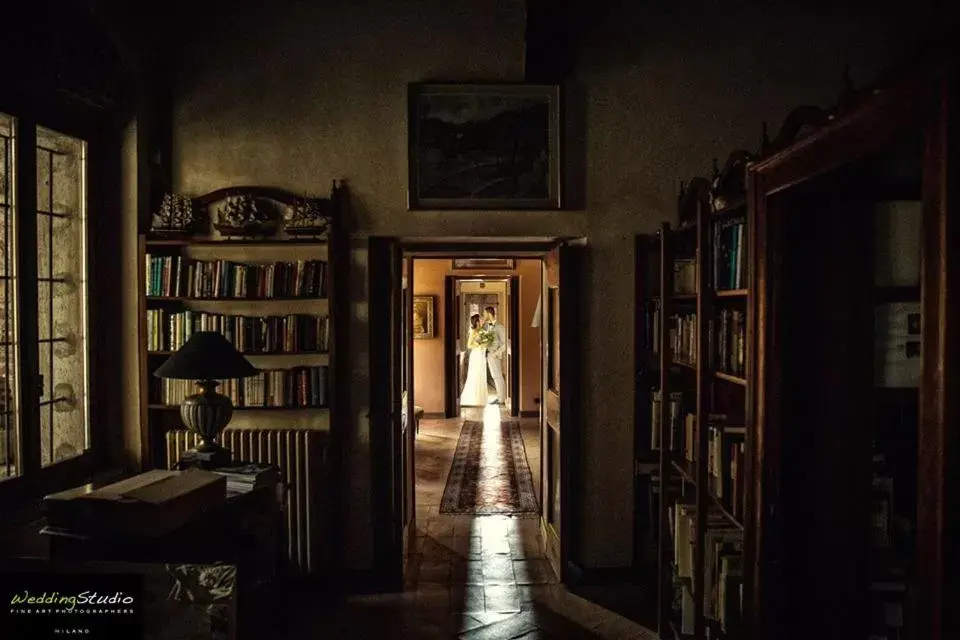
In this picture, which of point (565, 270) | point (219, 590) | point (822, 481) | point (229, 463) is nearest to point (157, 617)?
point (219, 590)

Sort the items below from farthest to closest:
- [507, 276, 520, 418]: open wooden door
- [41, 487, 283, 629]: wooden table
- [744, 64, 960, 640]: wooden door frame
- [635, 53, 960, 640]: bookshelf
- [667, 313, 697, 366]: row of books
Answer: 1. [507, 276, 520, 418]: open wooden door
2. [667, 313, 697, 366]: row of books
3. [41, 487, 283, 629]: wooden table
4. [635, 53, 960, 640]: bookshelf
5. [744, 64, 960, 640]: wooden door frame

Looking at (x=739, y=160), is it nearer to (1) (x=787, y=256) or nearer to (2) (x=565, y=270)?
(1) (x=787, y=256)

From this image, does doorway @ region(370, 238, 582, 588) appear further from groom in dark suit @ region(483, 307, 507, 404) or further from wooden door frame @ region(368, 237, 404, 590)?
groom in dark suit @ region(483, 307, 507, 404)

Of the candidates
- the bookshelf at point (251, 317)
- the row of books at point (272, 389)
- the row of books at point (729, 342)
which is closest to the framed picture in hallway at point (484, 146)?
the bookshelf at point (251, 317)

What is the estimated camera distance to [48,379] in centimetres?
421

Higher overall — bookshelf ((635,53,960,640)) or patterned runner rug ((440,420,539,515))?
bookshelf ((635,53,960,640))

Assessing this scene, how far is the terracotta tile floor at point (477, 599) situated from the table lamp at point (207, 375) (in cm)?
123

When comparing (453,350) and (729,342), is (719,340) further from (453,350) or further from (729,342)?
(453,350)

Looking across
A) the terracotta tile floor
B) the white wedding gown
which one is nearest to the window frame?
the terracotta tile floor

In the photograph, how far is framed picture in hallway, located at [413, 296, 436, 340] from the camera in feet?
39.0

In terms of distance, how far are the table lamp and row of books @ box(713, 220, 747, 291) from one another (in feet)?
7.84

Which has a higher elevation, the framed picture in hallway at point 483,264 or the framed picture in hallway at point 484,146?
the framed picture in hallway at point 484,146

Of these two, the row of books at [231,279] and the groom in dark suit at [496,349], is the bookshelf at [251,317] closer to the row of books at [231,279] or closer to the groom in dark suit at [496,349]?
the row of books at [231,279]

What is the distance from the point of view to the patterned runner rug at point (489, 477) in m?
6.77
